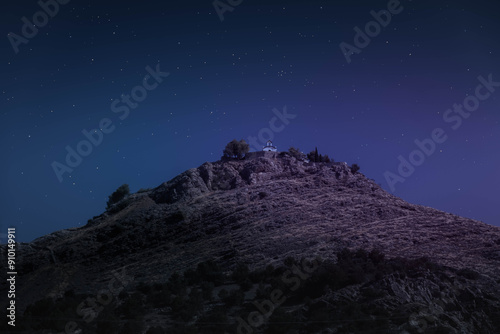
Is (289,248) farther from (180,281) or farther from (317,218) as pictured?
(180,281)

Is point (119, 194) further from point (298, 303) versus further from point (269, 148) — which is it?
point (298, 303)

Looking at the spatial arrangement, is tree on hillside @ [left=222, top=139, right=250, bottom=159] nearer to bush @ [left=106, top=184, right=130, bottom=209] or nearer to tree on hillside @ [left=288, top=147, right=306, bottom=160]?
tree on hillside @ [left=288, top=147, right=306, bottom=160]

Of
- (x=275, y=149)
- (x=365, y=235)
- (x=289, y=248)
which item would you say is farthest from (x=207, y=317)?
(x=275, y=149)

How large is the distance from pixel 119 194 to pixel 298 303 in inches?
1879

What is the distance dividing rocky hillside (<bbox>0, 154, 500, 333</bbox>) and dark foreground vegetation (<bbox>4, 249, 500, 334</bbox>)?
2.74 feet

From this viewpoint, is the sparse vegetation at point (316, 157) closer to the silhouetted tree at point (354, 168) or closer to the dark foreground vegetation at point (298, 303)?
the silhouetted tree at point (354, 168)

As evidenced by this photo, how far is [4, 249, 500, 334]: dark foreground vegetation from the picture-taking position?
71.5 ft

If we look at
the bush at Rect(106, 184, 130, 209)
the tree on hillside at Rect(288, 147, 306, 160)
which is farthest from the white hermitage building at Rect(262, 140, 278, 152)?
the bush at Rect(106, 184, 130, 209)

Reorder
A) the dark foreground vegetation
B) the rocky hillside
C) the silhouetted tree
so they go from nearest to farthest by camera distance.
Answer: the dark foreground vegetation → the rocky hillside → the silhouetted tree

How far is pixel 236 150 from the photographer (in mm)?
60469

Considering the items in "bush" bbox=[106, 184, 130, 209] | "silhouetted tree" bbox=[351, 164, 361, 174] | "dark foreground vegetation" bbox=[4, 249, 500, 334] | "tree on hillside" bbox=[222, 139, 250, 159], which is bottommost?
"dark foreground vegetation" bbox=[4, 249, 500, 334]

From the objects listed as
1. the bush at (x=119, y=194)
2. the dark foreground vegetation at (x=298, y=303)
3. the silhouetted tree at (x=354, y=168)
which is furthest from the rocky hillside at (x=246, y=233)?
the bush at (x=119, y=194)

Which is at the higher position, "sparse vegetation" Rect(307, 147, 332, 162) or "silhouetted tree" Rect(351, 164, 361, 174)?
"sparse vegetation" Rect(307, 147, 332, 162)

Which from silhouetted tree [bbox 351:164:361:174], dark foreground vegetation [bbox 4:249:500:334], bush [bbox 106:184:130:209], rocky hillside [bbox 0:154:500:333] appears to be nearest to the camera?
dark foreground vegetation [bbox 4:249:500:334]
